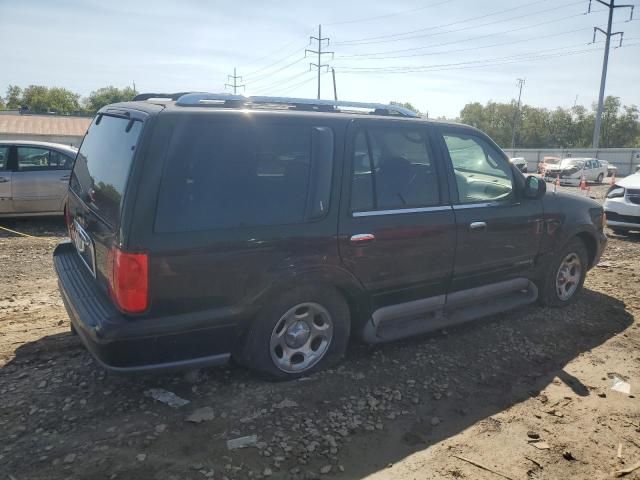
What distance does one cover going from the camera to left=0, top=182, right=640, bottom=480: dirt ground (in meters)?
2.68

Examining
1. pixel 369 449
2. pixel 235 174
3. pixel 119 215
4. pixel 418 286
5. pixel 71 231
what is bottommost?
pixel 369 449

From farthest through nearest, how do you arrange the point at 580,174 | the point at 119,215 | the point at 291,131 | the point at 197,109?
the point at 580,174 → the point at 291,131 → the point at 197,109 → the point at 119,215

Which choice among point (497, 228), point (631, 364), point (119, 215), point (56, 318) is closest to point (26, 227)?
point (56, 318)

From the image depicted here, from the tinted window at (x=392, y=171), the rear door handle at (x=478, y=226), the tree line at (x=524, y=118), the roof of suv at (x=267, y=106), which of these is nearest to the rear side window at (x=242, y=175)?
the roof of suv at (x=267, y=106)

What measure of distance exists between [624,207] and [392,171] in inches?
283

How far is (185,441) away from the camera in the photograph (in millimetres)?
2811

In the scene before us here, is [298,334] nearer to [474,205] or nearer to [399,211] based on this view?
[399,211]

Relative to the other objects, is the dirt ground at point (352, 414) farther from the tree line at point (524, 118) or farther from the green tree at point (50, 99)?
the green tree at point (50, 99)

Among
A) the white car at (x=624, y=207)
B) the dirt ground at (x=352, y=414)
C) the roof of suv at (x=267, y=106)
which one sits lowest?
the dirt ground at (x=352, y=414)

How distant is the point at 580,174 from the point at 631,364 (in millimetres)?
26325

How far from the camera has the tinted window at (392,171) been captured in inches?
139

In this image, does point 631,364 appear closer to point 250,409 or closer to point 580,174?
point 250,409

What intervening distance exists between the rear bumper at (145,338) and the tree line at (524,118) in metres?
64.7

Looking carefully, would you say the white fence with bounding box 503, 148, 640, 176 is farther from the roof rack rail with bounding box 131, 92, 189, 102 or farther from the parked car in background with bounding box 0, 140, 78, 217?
the roof rack rail with bounding box 131, 92, 189, 102
